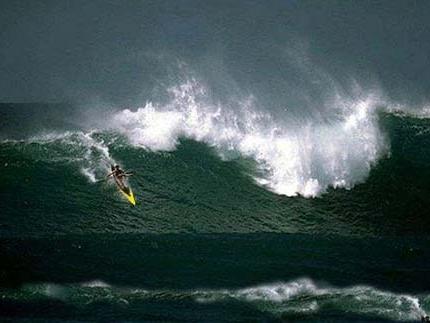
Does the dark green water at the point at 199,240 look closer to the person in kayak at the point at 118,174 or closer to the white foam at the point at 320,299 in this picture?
the white foam at the point at 320,299

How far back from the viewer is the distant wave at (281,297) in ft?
62.1

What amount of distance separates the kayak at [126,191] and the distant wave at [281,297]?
21.6 feet

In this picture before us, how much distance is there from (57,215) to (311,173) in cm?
1445

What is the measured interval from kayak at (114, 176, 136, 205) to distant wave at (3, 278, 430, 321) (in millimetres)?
6596

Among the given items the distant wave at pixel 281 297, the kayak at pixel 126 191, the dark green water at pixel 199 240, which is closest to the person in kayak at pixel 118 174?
the kayak at pixel 126 191

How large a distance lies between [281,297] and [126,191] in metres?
11.1

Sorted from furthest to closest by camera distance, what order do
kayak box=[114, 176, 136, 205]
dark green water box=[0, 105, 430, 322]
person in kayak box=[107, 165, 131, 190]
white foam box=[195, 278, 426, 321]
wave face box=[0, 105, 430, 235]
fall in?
1. person in kayak box=[107, 165, 131, 190]
2. kayak box=[114, 176, 136, 205]
3. wave face box=[0, 105, 430, 235]
4. dark green water box=[0, 105, 430, 322]
5. white foam box=[195, 278, 426, 321]

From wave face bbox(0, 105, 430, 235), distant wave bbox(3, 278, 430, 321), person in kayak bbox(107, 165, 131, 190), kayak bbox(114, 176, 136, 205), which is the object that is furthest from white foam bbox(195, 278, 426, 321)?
person in kayak bbox(107, 165, 131, 190)

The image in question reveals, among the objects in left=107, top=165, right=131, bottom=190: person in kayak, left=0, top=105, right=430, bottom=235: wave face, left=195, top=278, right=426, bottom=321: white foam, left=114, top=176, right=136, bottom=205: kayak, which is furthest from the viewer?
left=107, top=165, right=131, bottom=190: person in kayak

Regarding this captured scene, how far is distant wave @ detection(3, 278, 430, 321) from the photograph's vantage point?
18938 millimetres

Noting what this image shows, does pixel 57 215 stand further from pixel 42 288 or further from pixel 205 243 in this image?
pixel 205 243

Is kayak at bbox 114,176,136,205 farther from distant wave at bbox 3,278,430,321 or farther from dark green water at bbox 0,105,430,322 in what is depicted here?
distant wave at bbox 3,278,430,321

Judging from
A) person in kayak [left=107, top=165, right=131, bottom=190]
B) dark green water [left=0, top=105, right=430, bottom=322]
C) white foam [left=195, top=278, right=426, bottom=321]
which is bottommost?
white foam [left=195, top=278, right=426, bottom=321]

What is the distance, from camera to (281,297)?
1978 centimetres
